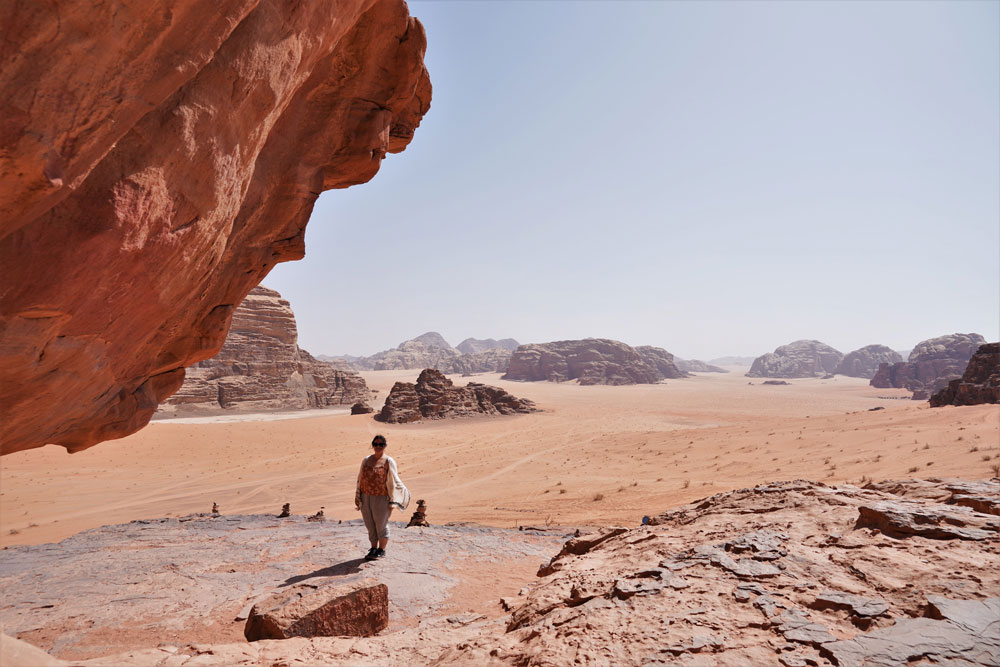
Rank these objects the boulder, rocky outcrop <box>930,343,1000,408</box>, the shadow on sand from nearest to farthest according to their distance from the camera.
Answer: the boulder → the shadow on sand → rocky outcrop <box>930,343,1000,408</box>

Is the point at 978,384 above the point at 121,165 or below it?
below

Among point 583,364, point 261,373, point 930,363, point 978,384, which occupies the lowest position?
point 978,384

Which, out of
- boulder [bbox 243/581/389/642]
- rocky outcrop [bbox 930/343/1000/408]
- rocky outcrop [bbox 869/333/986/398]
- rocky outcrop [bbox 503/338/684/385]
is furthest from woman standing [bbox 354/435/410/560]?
rocky outcrop [bbox 869/333/986/398]

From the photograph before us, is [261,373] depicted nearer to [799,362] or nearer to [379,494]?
[379,494]

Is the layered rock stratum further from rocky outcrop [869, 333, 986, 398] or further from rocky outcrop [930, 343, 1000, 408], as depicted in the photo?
rocky outcrop [869, 333, 986, 398]

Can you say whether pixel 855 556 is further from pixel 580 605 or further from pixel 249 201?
pixel 249 201

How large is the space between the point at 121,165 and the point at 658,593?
4567mm

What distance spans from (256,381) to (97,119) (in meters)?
40.8

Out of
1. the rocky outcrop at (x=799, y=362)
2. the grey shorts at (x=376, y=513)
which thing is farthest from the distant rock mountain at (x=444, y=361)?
the grey shorts at (x=376, y=513)

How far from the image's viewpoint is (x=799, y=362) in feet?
392

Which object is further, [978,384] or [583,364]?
[583,364]

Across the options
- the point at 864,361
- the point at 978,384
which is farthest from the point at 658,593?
A: the point at 864,361

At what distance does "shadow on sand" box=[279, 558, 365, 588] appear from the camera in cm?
520

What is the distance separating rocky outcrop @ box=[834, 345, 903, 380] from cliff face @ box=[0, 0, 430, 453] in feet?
471
